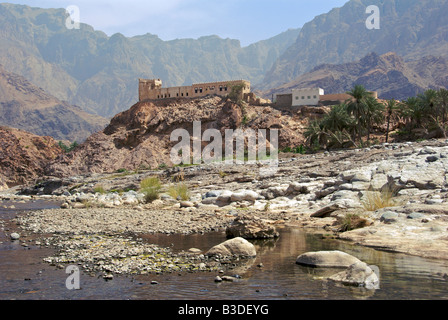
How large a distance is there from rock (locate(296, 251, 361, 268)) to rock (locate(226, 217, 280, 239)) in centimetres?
355

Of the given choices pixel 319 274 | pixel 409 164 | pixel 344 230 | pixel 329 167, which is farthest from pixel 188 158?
pixel 319 274

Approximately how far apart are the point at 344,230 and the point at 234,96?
49966 mm

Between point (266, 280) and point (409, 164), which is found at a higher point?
point (409, 164)

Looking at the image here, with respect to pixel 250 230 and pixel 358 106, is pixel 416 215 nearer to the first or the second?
pixel 250 230

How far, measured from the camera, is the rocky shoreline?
37.6 feet

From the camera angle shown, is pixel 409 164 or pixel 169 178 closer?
pixel 409 164

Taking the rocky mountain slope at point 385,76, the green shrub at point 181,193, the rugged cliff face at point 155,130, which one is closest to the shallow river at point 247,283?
the green shrub at point 181,193

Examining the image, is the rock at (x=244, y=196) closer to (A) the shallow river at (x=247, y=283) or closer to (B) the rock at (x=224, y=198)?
(B) the rock at (x=224, y=198)

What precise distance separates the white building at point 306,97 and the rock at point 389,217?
156ft

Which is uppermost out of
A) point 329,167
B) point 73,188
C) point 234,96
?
point 234,96

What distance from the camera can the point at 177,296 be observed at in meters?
8.18

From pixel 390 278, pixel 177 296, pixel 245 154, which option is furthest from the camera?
pixel 245 154
